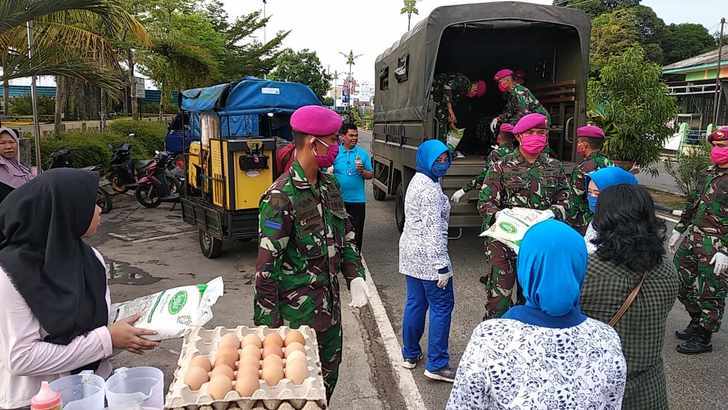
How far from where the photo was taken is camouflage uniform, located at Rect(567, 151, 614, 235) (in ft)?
16.5

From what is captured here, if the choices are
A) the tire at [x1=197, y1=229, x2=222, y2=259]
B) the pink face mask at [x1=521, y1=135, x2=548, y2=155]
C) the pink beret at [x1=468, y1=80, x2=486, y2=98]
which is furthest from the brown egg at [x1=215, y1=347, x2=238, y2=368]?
the pink beret at [x1=468, y1=80, x2=486, y2=98]

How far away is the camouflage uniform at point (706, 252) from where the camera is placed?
436cm

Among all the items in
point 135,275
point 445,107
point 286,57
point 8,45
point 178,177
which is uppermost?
point 286,57

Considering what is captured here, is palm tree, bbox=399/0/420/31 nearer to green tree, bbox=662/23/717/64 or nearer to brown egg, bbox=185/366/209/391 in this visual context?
green tree, bbox=662/23/717/64

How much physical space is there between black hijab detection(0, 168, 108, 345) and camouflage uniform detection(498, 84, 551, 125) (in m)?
6.11

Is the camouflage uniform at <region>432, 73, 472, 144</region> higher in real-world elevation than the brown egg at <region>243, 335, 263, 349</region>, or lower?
higher

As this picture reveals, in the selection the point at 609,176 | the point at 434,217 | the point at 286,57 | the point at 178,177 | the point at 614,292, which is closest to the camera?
the point at 614,292

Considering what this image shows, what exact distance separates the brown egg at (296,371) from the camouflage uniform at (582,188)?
12.2 ft

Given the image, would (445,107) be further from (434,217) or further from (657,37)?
(657,37)

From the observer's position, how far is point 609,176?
10.8 feet

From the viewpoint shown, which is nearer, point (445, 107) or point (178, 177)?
point (445, 107)

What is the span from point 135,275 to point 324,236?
4.78 metres

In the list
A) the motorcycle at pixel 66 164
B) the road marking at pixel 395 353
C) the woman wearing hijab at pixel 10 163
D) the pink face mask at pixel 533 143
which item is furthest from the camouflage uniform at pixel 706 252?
the motorcycle at pixel 66 164

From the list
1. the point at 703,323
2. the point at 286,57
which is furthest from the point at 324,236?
the point at 286,57
